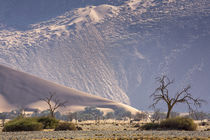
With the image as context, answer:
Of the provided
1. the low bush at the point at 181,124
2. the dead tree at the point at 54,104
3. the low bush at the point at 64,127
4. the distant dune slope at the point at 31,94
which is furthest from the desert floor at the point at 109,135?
the distant dune slope at the point at 31,94

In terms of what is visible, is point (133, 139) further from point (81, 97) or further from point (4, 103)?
point (81, 97)

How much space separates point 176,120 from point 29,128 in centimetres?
1346

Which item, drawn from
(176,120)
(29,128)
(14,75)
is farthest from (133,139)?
(14,75)

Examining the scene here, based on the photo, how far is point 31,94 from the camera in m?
180

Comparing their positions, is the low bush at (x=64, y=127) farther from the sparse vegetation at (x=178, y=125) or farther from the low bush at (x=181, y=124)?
the low bush at (x=181, y=124)

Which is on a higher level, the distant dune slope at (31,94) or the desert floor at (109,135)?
the distant dune slope at (31,94)

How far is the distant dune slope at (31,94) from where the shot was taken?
16916 centimetres

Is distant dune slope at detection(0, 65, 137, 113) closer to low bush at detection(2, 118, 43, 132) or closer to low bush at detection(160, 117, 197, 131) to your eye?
low bush at detection(2, 118, 43, 132)

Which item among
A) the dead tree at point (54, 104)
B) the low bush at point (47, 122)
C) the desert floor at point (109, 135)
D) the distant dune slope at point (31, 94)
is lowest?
the desert floor at point (109, 135)

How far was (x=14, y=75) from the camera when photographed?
19150 centimetres

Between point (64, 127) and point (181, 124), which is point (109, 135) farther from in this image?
point (64, 127)

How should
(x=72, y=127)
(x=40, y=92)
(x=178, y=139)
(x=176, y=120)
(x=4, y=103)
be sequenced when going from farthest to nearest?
(x=40, y=92) < (x=4, y=103) < (x=72, y=127) < (x=176, y=120) < (x=178, y=139)

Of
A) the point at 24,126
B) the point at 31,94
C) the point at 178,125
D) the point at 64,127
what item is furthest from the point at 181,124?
the point at 31,94

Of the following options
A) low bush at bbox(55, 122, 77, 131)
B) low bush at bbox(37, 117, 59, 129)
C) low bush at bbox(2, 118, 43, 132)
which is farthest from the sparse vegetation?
low bush at bbox(2, 118, 43, 132)
